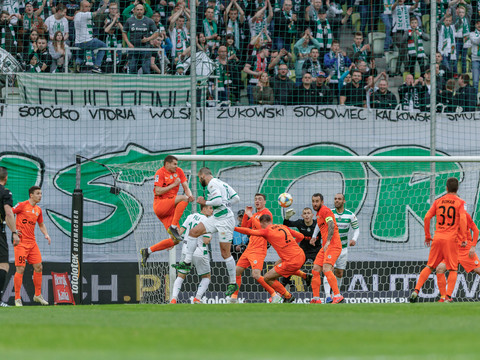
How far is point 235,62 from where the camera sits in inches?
758

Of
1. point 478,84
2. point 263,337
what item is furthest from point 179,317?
point 478,84

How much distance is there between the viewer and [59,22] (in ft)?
62.6

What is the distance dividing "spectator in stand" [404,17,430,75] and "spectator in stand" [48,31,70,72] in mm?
7483

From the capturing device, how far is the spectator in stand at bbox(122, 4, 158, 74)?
61.4 feet

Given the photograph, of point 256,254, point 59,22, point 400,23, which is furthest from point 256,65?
point 256,254

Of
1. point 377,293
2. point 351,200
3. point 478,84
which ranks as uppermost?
point 478,84

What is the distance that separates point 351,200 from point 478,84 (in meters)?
3.97

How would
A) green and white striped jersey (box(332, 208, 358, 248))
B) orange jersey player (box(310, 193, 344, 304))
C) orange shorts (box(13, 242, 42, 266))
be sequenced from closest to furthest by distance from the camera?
1. orange jersey player (box(310, 193, 344, 304))
2. orange shorts (box(13, 242, 42, 266))
3. green and white striped jersey (box(332, 208, 358, 248))

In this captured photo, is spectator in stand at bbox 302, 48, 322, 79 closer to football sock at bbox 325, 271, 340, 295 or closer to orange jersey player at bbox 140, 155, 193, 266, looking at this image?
football sock at bbox 325, 271, 340, 295

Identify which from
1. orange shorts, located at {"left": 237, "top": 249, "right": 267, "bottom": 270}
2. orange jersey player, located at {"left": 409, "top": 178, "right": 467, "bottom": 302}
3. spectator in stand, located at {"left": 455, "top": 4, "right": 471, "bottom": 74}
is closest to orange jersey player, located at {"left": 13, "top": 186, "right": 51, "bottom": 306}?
orange shorts, located at {"left": 237, "top": 249, "right": 267, "bottom": 270}

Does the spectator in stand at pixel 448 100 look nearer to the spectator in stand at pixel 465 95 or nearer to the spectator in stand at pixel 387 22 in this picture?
the spectator in stand at pixel 465 95

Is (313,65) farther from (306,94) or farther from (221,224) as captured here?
(221,224)

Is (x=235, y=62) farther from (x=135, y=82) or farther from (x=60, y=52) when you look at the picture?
(x=60, y=52)

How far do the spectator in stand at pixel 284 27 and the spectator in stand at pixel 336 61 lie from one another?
0.91m
